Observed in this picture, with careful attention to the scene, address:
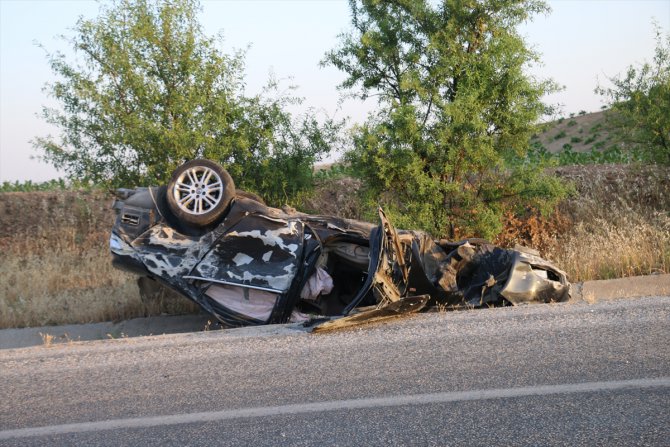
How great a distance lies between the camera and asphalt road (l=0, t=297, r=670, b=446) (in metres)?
3.86

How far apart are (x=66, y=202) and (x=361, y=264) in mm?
13133

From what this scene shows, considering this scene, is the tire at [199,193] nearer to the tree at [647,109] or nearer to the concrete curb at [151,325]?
the concrete curb at [151,325]

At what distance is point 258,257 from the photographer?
7.77m

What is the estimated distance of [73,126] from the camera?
11.6 m

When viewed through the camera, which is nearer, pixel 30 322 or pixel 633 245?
pixel 30 322

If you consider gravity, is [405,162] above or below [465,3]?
below

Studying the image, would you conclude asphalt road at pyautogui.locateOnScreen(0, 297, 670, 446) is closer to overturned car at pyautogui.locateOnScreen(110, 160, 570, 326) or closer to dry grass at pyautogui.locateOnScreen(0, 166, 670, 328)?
overturned car at pyautogui.locateOnScreen(110, 160, 570, 326)

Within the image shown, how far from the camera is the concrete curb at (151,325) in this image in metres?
9.70

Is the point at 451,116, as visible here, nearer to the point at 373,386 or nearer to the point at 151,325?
the point at 151,325

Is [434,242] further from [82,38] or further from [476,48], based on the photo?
[82,38]

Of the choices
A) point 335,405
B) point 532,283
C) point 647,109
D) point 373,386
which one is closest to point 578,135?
point 647,109

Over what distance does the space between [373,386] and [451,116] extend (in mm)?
7196

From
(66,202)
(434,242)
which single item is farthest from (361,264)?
(66,202)

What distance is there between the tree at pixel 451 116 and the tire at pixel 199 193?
3650 mm
